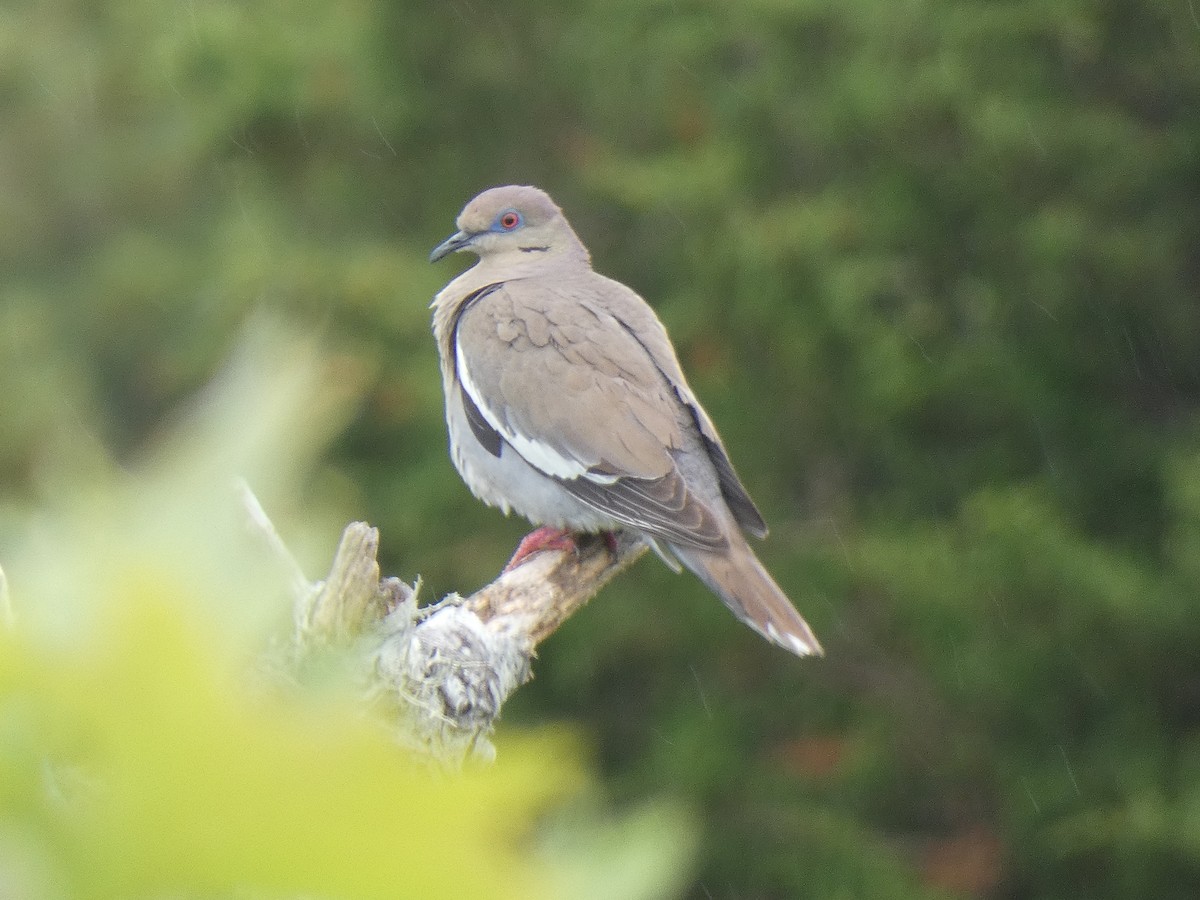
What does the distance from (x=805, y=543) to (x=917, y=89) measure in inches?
98.6

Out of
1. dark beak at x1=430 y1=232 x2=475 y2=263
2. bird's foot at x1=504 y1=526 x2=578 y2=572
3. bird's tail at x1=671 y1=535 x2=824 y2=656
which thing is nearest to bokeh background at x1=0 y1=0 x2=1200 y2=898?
dark beak at x1=430 y1=232 x2=475 y2=263

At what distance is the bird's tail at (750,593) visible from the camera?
3656 millimetres

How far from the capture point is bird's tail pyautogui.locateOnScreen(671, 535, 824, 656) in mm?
3656

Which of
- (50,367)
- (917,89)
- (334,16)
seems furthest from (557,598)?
(50,367)

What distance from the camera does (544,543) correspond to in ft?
13.8

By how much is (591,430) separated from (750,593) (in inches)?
27.6

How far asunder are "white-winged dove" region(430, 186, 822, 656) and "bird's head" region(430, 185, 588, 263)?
0.44 m

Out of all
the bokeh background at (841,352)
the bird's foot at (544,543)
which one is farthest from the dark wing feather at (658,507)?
the bokeh background at (841,352)

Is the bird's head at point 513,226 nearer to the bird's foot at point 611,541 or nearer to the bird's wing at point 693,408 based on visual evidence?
the bird's wing at point 693,408

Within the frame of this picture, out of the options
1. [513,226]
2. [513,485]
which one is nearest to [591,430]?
[513,485]

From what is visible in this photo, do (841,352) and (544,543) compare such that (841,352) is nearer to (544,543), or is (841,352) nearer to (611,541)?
(611,541)

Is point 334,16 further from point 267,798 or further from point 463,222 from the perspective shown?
point 267,798

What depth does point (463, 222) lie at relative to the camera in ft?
17.9

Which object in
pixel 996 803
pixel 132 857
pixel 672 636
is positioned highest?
pixel 132 857
